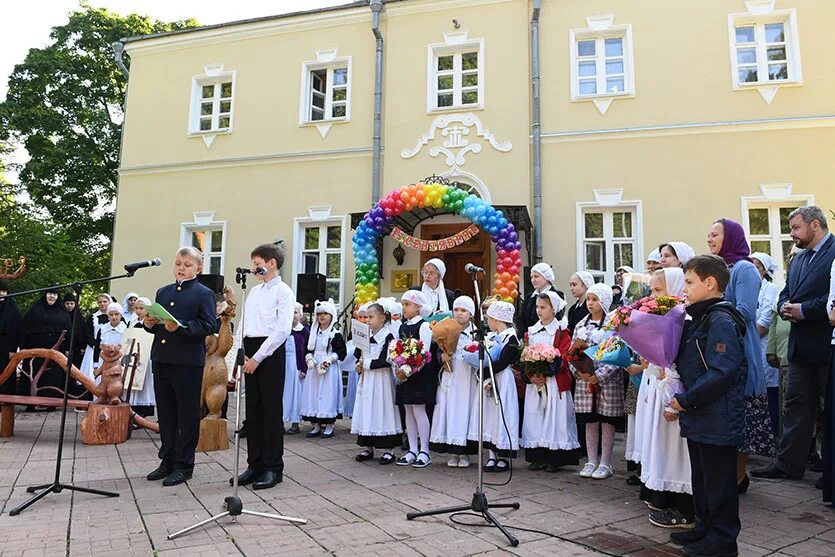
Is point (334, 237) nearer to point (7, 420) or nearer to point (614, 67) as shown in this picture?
point (614, 67)

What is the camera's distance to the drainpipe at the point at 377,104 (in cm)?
1331

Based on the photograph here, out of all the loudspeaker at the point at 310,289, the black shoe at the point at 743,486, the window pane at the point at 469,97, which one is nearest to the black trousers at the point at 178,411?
the black shoe at the point at 743,486

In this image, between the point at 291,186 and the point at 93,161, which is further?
the point at 93,161

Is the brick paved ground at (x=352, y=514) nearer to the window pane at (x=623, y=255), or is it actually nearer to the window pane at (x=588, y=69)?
Answer: the window pane at (x=623, y=255)

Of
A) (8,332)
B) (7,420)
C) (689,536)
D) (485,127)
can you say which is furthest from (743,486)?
(8,332)

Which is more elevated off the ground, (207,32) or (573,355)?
(207,32)

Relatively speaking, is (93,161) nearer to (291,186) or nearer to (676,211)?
(291,186)

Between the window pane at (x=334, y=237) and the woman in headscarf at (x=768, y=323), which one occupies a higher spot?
the window pane at (x=334, y=237)

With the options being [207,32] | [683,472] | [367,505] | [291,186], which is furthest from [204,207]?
[683,472]

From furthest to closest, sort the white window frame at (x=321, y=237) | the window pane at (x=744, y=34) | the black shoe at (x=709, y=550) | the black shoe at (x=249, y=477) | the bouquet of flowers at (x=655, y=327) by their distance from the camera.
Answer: the white window frame at (x=321, y=237), the window pane at (x=744, y=34), the black shoe at (x=249, y=477), the bouquet of flowers at (x=655, y=327), the black shoe at (x=709, y=550)

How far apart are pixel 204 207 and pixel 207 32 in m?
4.67

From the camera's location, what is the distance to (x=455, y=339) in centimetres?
596

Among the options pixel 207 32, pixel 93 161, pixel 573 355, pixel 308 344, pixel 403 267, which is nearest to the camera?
pixel 573 355

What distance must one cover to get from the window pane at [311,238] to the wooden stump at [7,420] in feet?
24.3
